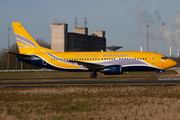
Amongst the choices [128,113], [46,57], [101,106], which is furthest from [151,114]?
[46,57]

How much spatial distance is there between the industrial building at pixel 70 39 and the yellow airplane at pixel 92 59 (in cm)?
9662

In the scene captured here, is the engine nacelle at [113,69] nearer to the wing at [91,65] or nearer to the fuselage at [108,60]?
the fuselage at [108,60]

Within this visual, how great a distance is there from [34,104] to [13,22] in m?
31.1

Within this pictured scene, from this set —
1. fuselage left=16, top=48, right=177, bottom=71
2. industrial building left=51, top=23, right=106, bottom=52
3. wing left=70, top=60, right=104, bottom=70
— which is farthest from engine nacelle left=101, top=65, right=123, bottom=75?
industrial building left=51, top=23, right=106, bottom=52

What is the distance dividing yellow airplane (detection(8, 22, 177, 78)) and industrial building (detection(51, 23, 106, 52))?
317ft

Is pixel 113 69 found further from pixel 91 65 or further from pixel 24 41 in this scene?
pixel 24 41

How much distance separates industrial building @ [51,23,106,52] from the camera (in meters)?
147

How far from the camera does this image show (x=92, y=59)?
4175cm

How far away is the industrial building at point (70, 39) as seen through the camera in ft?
484

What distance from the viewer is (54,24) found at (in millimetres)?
147750

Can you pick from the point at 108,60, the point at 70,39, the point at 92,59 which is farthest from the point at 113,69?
the point at 70,39

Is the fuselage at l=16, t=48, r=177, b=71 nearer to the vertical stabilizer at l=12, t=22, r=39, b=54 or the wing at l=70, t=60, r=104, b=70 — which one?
the wing at l=70, t=60, r=104, b=70

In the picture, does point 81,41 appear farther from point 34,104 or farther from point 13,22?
point 34,104

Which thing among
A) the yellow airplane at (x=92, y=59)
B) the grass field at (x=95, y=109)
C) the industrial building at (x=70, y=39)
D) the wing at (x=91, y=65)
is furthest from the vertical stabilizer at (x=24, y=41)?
the industrial building at (x=70, y=39)
